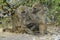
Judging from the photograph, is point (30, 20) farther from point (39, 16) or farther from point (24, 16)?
point (39, 16)

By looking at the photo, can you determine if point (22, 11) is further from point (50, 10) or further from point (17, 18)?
point (50, 10)

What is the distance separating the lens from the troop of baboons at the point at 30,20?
6125 mm

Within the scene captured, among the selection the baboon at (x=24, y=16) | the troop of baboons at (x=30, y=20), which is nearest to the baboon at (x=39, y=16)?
the troop of baboons at (x=30, y=20)

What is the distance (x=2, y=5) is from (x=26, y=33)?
1813 mm

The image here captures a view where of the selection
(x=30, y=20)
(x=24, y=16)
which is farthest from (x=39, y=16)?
(x=24, y=16)

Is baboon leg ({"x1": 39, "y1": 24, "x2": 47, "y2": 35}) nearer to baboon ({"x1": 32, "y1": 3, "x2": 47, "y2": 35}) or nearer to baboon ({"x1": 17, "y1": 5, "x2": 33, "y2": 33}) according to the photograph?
baboon ({"x1": 32, "y1": 3, "x2": 47, "y2": 35})

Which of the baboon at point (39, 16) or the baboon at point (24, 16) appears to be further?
the baboon at point (24, 16)

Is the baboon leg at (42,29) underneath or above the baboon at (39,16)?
underneath

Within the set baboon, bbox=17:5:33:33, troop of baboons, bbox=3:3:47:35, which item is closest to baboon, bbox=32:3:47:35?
troop of baboons, bbox=3:3:47:35

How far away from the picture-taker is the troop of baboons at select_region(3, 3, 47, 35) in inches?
241

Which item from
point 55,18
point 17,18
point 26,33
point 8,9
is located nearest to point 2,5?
point 8,9

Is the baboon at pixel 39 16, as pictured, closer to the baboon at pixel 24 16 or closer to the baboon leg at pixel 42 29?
the baboon leg at pixel 42 29

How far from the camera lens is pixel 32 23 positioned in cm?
632

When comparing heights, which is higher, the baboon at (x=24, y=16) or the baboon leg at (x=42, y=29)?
the baboon at (x=24, y=16)
